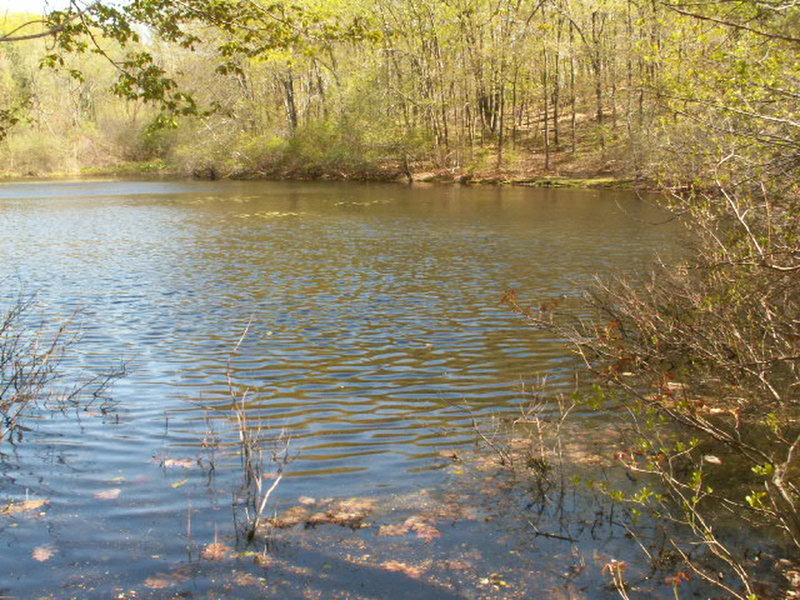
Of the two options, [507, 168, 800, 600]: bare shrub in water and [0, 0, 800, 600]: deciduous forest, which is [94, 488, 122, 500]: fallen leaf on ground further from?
[507, 168, 800, 600]: bare shrub in water

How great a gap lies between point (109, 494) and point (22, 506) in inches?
30.1

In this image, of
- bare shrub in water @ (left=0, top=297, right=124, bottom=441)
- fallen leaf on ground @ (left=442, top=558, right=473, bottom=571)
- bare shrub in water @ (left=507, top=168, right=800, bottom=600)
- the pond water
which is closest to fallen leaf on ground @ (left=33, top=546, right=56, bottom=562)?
the pond water

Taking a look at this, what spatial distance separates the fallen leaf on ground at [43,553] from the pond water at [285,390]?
68 millimetres

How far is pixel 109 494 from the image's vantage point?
22.7ft

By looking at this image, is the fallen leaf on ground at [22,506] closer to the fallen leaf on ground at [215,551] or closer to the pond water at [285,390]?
the pond water at [285,390]

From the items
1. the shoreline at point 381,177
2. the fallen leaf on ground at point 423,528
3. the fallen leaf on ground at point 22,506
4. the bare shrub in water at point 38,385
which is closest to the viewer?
the fallen leaf on ground at point 423,528

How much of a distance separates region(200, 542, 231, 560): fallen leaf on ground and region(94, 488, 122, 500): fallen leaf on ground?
1556mm

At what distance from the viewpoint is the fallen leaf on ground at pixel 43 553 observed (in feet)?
18.6

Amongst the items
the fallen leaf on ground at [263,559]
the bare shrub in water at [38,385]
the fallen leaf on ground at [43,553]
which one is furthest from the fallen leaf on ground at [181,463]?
the fallen leaf on ground at [263,559]

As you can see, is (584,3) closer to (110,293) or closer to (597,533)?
(110,293)

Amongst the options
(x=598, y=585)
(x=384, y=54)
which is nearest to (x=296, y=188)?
(x=384, y=54)

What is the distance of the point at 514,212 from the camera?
33781mm

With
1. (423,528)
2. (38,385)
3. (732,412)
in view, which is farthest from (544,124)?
(423,528)

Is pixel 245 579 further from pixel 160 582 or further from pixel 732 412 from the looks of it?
pixel 732 412
